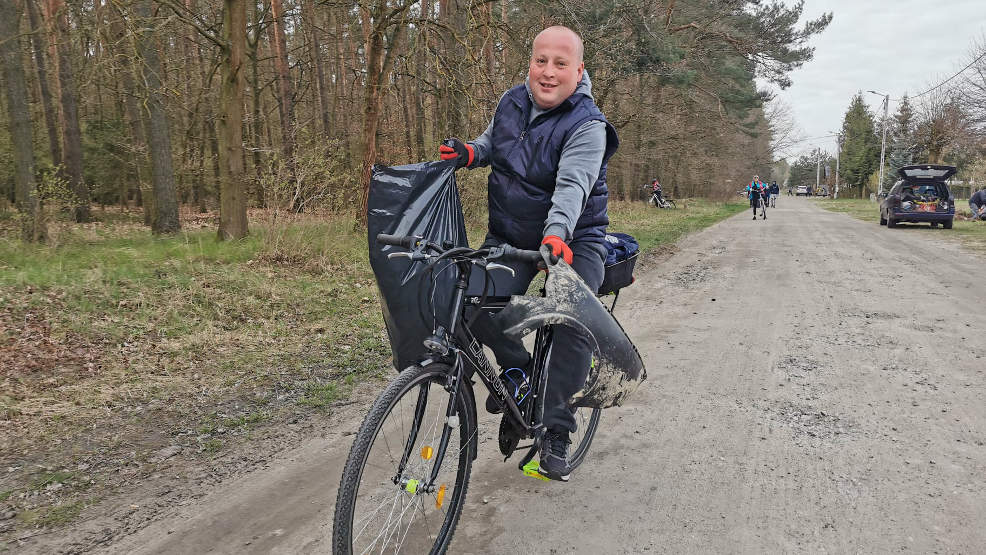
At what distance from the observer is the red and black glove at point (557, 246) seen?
2.31 meters

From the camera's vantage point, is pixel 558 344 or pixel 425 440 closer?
pixel 425 440

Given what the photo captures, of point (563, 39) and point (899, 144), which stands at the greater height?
point (899, 144)

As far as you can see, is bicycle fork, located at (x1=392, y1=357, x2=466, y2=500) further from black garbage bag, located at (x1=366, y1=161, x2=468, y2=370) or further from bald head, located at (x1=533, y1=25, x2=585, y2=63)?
bald head, located at (x1=533, y1=25, x2=585, y2=63)

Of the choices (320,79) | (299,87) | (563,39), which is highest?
(320,79)

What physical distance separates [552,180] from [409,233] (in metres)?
0.70

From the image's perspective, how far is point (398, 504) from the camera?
2.41 m

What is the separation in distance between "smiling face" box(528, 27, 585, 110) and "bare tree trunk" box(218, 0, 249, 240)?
8135mm

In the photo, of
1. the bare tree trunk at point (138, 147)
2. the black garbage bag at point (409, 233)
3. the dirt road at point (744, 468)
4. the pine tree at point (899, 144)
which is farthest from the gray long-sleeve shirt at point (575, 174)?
the pine tree at point (899, 144)

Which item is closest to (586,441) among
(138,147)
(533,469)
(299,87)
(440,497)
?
(533,469)

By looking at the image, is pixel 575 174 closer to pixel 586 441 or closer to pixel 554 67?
pixel 554 67

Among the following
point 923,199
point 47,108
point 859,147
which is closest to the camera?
point 47,108

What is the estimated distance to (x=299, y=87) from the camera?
58.5 ft

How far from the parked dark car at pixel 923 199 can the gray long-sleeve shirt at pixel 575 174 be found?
798 inches

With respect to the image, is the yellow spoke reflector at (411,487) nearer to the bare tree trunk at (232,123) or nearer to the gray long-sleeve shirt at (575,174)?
the gray long-sleeve shirt at (575,174)
